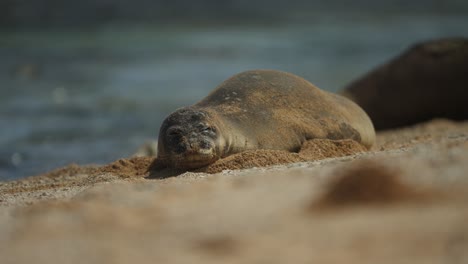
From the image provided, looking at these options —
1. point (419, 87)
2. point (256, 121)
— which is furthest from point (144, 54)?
point (256, 121)

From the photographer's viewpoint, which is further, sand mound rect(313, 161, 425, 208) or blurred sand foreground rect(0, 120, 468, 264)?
sand mound rect(313, 161, 425, 208)

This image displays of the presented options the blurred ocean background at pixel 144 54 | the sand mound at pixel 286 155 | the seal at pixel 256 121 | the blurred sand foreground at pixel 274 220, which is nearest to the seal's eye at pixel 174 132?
the seal at pixel 256 121

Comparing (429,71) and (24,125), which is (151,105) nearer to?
(24,125)

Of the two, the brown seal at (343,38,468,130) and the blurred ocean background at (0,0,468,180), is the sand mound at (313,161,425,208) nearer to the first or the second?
the blurred ocean background at (0,0,468,180)

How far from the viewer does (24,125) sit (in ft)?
39.7

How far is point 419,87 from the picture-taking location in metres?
9.72

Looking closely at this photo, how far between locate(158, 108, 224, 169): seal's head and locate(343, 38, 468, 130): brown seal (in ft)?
16.2

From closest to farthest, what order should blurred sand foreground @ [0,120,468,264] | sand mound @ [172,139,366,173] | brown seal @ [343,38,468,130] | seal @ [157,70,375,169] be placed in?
1. blurred sand foreground @ [0,120,468,264]
2. sand mound @ [172,139,366,173]
3. seal @ [157,70,375,169]
4. brown seal @ [343,38,468,130]

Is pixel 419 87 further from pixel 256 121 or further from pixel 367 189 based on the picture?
pixel 367 189

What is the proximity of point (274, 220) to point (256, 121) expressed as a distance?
123 inches

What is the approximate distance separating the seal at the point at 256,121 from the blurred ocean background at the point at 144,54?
3249 mm

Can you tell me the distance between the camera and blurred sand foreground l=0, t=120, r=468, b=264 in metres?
2.37

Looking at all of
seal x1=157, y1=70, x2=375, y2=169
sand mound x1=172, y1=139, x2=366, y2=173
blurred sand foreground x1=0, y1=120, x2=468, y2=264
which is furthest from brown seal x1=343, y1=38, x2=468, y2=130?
blurred sand foreground x1=0, y1=120, x2=468, y2=264

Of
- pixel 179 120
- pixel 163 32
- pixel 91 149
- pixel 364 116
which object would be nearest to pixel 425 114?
pixel 364 116
